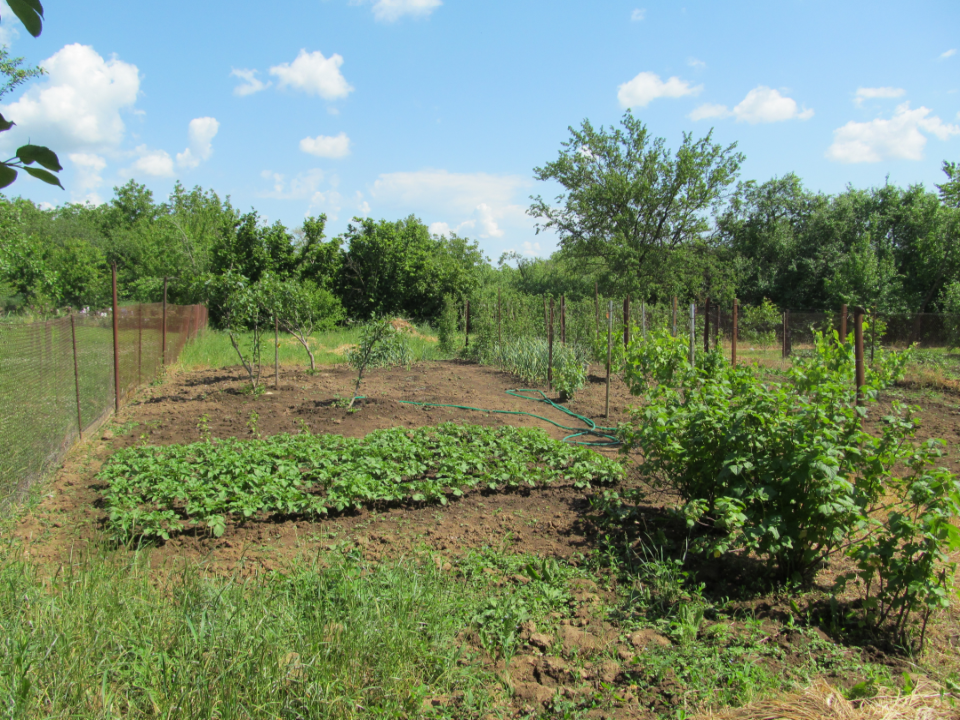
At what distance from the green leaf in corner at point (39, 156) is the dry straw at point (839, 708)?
274cm

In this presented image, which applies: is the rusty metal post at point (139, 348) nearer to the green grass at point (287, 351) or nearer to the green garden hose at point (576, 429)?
the green grass at point (287, 351)

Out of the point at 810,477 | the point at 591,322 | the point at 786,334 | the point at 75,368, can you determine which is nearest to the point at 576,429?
the point at 810,477

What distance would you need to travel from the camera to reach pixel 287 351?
A: 17.1 meters

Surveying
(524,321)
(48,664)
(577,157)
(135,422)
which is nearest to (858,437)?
(48,664)

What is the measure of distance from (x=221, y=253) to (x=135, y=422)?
18988mm

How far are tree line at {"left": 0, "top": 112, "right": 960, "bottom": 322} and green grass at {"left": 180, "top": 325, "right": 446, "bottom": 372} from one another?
2.97 metres

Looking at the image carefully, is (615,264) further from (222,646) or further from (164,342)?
(222,646)

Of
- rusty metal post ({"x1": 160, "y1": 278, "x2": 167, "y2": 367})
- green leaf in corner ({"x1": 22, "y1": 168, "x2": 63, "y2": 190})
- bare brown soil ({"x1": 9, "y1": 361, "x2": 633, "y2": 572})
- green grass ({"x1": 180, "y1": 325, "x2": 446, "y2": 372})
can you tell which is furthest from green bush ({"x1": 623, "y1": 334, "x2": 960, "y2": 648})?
green grass ({"x1": 180, "y1": 325, "x2": 446, "y2": 372})

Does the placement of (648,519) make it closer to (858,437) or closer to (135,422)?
(858,437)

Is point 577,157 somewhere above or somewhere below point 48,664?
above

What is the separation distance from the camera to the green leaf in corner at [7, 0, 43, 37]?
115 cm

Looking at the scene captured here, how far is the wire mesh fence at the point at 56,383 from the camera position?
185 inches

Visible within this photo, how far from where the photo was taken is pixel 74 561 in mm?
3625

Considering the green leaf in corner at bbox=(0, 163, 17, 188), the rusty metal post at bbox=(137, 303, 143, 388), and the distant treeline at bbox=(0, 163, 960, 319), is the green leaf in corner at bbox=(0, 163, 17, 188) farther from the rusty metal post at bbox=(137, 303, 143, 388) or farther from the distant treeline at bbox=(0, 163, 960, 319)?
the distant treeline at bbox=(0, 163, 960, 319)
